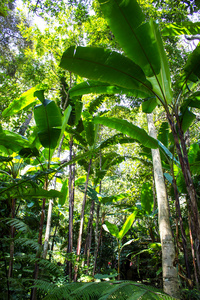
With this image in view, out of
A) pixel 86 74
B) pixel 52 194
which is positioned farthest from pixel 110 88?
pixel 52 194

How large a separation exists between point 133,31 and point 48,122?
6.58 feet

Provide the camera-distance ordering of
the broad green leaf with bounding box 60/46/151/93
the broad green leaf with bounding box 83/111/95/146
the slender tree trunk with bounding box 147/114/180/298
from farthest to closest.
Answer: the broad green leaf with bounding box 83/111/95/146 → the slender tree trunk with bounding box 147/114/180/298 → the broad green leaf with bounding box 60/46/151/93

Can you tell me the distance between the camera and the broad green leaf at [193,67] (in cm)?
240

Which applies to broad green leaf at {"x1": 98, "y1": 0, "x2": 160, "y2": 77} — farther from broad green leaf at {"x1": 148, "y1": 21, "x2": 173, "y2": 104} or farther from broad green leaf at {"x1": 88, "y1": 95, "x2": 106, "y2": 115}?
broad green leaf at {"x1": 88, "y1": 95, "x2": 106, "y2": 115}

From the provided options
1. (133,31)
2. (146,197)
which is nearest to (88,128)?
(146,197)

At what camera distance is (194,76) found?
2678mm

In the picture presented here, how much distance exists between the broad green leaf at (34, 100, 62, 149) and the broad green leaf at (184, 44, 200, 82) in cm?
215

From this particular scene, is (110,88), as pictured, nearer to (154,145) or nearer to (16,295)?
(154,145)

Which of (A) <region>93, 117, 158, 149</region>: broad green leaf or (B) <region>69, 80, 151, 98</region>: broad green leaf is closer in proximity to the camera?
(A) <region>93, 117, 158, 149</region>: broad green leaf

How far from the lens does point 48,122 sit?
356cm

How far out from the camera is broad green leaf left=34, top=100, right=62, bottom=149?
138 inches

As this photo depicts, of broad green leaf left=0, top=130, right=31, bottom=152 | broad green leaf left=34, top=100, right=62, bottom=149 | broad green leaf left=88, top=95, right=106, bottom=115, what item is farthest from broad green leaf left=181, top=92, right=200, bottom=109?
broad green leaf left=88, top=95, right=106, bottom=115

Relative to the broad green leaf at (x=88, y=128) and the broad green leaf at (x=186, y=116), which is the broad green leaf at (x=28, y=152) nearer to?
the broad green leaf at (x=88, y=128)

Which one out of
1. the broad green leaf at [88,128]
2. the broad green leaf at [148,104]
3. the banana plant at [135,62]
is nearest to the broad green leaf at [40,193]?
the banana plant at [135,62]
